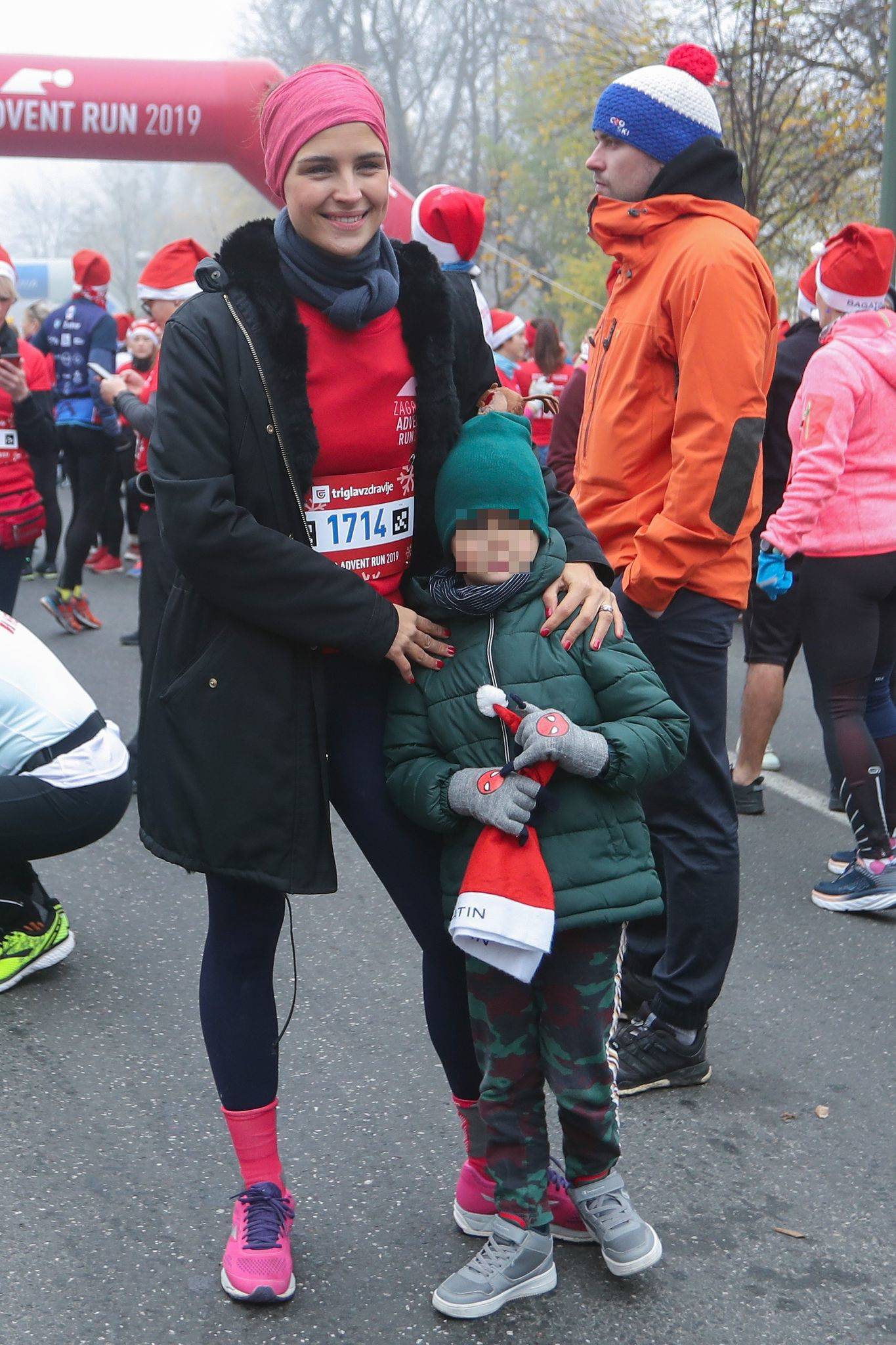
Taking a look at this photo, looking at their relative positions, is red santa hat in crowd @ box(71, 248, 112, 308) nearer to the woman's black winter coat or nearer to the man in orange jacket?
the man in orange jacket

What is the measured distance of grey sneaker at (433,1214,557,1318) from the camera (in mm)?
2385

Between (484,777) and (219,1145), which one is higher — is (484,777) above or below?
above

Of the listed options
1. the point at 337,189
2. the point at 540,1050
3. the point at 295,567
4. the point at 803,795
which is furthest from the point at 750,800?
the point at 337,189

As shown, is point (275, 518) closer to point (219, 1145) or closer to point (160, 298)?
point (219, 1145)

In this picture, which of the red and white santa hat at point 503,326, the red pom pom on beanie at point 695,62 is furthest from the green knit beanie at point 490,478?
the red and white santa hat at point 503,326

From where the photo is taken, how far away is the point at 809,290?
567 centimetres

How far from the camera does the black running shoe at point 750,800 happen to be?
17.8ft

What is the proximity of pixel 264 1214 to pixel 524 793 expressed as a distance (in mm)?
906

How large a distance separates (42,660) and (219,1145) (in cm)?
144

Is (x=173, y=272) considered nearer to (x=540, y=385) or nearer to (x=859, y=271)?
(x=859, y=271)

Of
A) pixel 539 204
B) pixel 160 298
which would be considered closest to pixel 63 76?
pixel 160 298

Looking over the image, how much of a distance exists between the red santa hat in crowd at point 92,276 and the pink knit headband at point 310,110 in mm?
8706

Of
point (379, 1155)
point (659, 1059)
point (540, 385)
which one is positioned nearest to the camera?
point (379, 1155)

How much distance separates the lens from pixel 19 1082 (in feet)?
10.7
